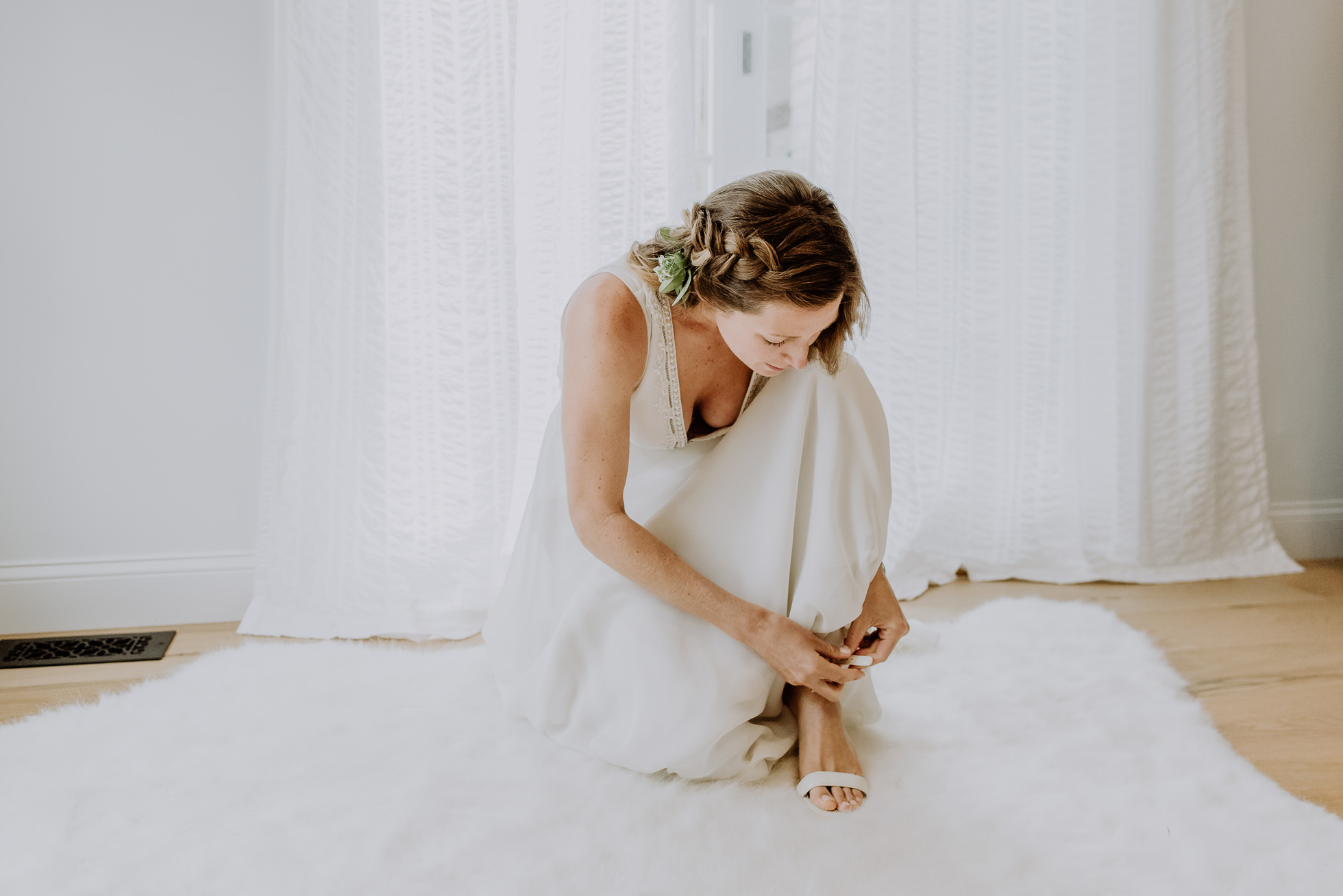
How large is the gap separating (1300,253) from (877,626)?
1929 millimetres

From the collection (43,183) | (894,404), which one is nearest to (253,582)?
(43,183)

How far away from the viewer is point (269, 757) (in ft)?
4.36

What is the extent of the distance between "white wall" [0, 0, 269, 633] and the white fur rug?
50 cm

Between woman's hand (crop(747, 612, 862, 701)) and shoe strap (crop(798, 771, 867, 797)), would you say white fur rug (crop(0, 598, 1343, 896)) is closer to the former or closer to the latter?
shoe strap (crop(798, 771, 867, 797))

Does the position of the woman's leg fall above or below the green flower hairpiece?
below

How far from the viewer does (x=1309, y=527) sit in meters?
2.52

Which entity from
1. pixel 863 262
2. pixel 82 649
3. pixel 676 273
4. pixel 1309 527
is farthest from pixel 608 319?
pixel 1309 527

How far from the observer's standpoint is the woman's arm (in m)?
1.23

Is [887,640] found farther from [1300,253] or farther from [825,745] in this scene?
[1300,253]

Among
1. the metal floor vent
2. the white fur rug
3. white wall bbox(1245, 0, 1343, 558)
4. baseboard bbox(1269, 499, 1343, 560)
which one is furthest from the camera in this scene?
baseboard bbox(1269, 499, 1343, 560)

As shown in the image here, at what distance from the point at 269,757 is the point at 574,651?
47cm

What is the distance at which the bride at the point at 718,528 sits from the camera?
3.99ft

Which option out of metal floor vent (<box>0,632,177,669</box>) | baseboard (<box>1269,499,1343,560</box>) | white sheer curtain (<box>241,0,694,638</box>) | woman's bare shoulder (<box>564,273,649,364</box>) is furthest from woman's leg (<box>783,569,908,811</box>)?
baseboard (<box>1269,499,1343,560</box>)

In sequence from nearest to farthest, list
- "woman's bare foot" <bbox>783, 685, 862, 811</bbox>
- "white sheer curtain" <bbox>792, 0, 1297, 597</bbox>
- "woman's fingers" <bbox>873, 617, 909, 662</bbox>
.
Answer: "woman's bare foot" <bbox>783, 685, 862, 811</bbox>, "woman's fingers" <bbox>873, 617, 909, 662</bbox>, "white sheer curtain" <bbox>792, 0, 1297, 597</bbox>
